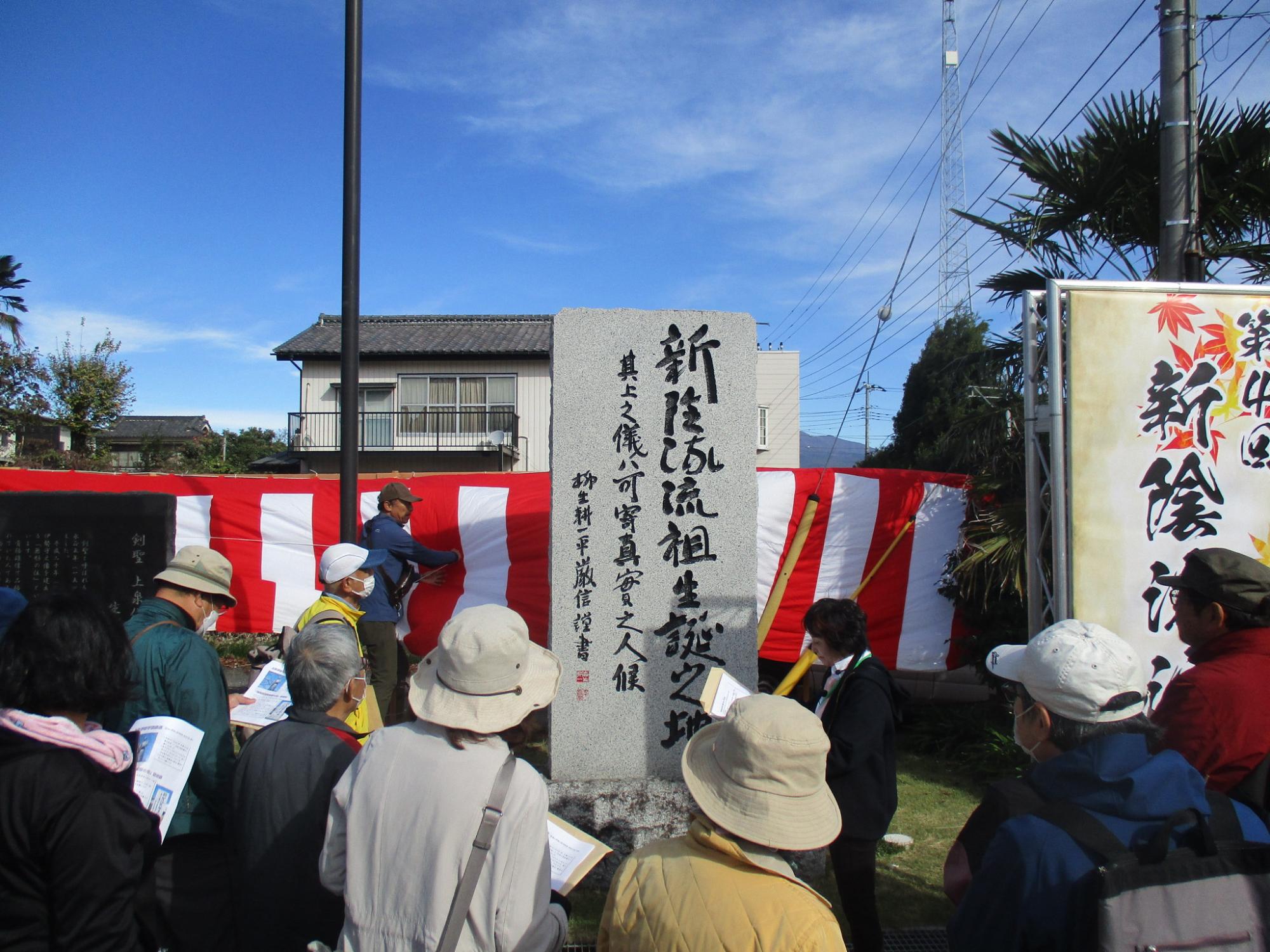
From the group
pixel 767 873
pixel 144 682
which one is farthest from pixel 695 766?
pixel 144 682

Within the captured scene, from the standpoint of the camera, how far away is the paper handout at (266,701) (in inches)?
134

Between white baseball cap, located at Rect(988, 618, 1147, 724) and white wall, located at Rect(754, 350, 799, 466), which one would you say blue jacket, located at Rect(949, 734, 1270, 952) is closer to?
white baseball cap, located at Rect(988, 618, 1147, 724)

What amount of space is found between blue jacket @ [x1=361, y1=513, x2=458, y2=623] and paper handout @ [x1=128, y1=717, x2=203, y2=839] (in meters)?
3.08

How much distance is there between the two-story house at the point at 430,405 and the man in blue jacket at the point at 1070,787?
1859 cm

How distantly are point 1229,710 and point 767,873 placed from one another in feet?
5.53

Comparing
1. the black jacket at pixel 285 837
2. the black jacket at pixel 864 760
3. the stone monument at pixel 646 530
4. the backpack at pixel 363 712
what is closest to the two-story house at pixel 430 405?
the stone monument at pixel 646 530

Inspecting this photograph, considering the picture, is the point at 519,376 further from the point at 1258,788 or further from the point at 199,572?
the point at 1258,788

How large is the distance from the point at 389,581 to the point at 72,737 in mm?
4176

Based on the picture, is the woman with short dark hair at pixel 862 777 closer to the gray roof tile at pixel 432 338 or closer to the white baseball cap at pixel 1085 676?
the white baseball cap at pixel 1085 676

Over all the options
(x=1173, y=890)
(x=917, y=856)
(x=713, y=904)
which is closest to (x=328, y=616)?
(x=713, y=904)

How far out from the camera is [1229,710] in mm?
2471

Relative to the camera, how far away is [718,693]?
3.83 meters

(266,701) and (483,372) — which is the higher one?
(483,372)

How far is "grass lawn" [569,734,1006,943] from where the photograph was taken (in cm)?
409
